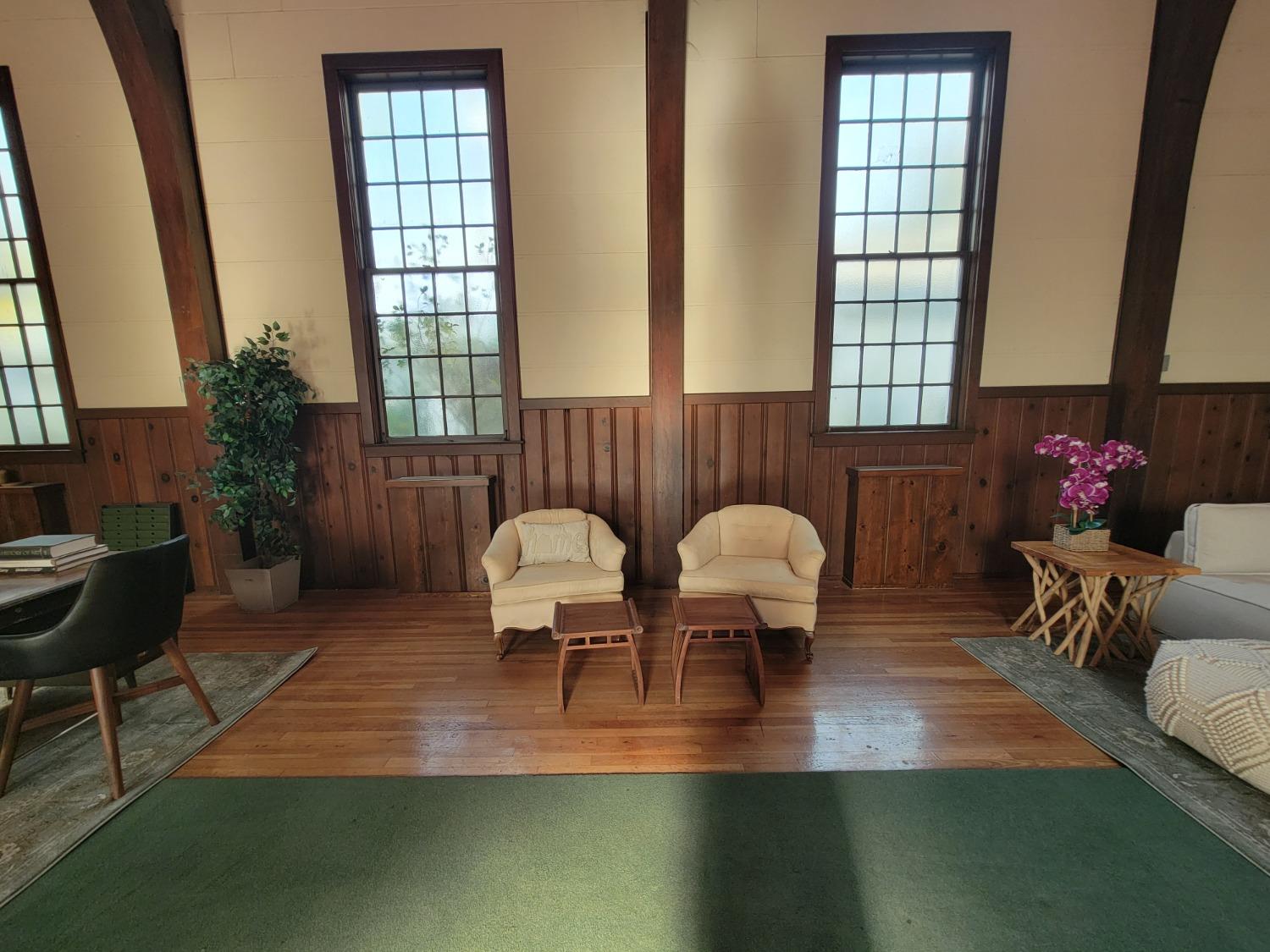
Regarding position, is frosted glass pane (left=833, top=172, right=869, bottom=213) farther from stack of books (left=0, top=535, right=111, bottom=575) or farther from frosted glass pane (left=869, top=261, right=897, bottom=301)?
stack of books (left=0, top=535, right=111, bottom=575)

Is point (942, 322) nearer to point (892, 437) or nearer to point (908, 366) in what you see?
point (908, 366)

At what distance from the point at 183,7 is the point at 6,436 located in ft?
11.3

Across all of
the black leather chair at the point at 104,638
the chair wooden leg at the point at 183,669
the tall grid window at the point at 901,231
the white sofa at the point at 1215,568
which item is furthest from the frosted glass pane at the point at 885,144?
the chair wooden leg at the point at 183,669

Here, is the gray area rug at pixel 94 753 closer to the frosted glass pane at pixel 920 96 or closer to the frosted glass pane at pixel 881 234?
the frosted glass pane at pixel 881 234

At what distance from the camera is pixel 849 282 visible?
376 cm

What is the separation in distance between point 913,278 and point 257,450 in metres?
4.96

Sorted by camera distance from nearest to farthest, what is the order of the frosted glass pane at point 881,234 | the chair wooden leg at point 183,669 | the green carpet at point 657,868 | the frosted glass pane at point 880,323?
the green carpet at point 657,868, the chair wooden leg at point 183,669, the frosted glass pane at point 881,234, the frosted glass pane at point 880,323

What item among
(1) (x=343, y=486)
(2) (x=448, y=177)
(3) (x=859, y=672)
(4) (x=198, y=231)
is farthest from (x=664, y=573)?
(4) (x=198, y=231)

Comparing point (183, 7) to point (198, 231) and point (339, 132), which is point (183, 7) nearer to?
point (339, 132)

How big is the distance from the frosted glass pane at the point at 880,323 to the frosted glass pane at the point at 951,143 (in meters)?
1.08

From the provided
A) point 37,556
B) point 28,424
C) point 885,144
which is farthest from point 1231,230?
point 28,424

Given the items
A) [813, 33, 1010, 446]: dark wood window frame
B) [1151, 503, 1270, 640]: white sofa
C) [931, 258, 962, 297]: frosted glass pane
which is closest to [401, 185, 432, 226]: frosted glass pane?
[813, 33, 1010, 446]: dark wood window frame

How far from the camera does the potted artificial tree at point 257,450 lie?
3406 mm

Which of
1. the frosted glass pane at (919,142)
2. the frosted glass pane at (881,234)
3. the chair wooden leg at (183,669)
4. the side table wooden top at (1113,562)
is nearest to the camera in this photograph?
the chair wooden leg at (183,669)
